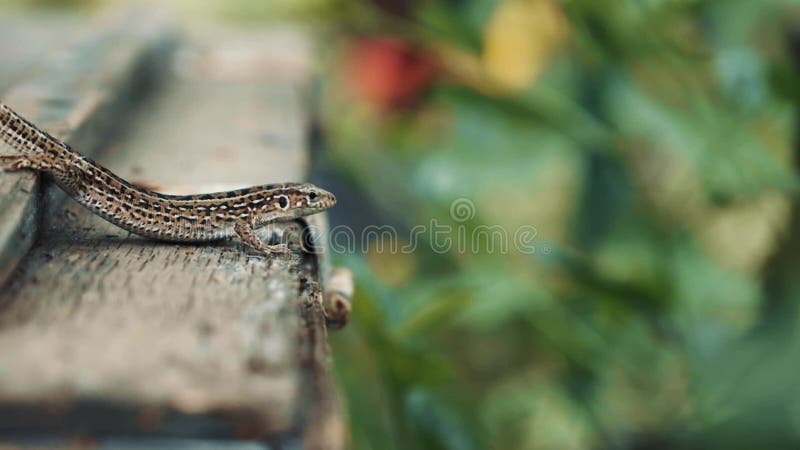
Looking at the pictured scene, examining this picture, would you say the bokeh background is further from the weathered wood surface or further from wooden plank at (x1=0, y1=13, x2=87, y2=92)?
wooden plank at (x1=0, y1=13, x2=87, y2=92)

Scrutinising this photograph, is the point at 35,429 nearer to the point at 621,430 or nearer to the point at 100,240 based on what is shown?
the point at 100,240

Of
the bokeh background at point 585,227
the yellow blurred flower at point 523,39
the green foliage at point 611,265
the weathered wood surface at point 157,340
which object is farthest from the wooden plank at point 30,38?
the yellow blurred flower at point 523,39

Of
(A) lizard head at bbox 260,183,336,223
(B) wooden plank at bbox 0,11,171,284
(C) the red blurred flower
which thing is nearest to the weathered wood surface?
(B) wooden plank at bbox 0,11,171,284


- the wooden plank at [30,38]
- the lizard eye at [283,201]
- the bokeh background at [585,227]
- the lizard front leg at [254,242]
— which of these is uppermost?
the wooden plank at [30,38]

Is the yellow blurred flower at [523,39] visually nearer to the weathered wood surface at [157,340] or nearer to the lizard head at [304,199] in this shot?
the lizard head at [304,199]

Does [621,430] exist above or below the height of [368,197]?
below

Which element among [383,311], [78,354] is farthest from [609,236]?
[78,354]

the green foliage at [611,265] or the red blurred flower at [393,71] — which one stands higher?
the red blurred flower at [393,71]
